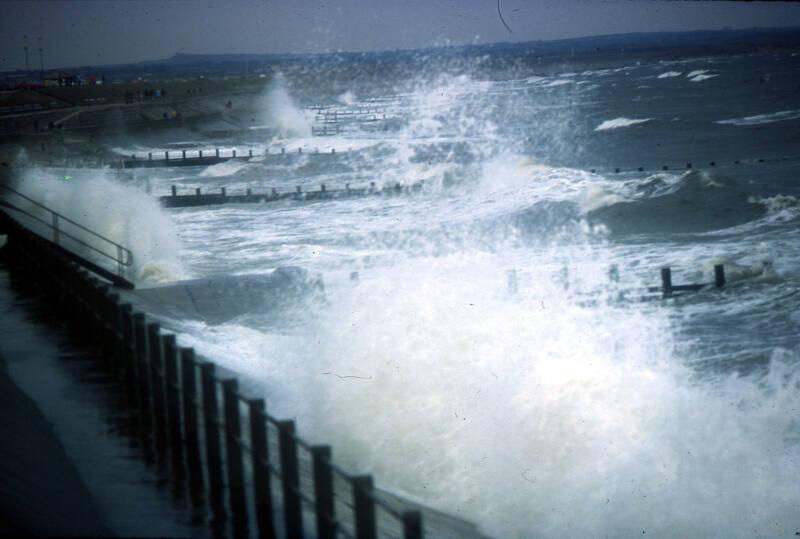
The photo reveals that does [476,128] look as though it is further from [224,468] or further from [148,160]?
[224,468]

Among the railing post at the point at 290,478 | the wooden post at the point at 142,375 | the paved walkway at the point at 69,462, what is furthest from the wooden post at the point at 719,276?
the railing post at the point at 290,478

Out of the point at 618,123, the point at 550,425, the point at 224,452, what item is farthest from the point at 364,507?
the point at 618,123

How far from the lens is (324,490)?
14.8 feet

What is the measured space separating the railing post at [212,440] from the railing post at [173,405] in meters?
0.54

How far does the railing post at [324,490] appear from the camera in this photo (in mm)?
4438

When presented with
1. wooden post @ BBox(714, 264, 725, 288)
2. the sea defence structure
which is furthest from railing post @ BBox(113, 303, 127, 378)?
wooden post @ BBox(714, 264, 725, 288)

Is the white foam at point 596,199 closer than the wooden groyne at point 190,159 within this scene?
Yes

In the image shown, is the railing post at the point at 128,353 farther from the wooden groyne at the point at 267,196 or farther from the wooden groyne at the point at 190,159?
the wooden groyne at the point at 190,159

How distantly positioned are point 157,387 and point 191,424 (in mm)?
822

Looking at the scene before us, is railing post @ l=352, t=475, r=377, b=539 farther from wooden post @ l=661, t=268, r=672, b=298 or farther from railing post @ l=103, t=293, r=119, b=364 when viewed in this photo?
wooden post @ l=661, t=268, r=672, b=298

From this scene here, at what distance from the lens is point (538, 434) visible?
1115 centimetres

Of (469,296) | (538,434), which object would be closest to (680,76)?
(469,296)

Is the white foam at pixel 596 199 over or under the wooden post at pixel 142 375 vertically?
under

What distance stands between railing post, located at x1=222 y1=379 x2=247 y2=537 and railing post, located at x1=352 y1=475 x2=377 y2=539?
159cm
